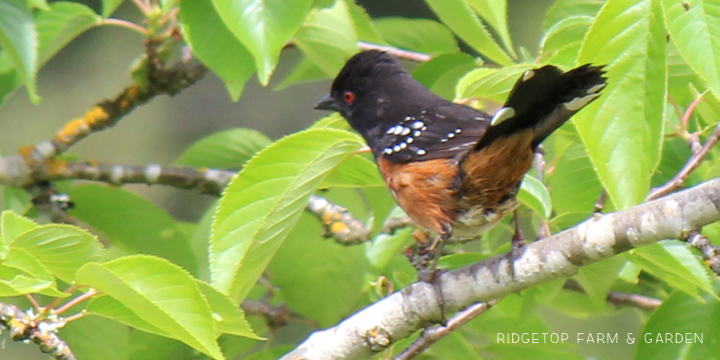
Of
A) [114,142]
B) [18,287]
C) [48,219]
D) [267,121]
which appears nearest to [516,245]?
[18,287]

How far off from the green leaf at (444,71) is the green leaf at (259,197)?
28.5 inches

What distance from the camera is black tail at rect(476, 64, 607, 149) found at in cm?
147

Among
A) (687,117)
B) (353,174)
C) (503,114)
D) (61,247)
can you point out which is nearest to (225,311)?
(61,247)

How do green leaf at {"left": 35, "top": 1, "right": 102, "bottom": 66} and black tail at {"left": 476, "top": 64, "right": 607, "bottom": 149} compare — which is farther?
green leaf at {"left": 35, "top": 1, "right": 102, "bottom": 66}

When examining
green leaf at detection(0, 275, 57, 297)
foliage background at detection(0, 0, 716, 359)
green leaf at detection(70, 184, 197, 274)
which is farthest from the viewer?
foliage background at detection(0, 0, 716, 359)

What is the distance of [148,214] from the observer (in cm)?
229

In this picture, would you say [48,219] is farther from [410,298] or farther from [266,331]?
[410,298]

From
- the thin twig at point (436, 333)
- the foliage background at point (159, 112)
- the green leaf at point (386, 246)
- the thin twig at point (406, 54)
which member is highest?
the thin twig at point (406, 54)

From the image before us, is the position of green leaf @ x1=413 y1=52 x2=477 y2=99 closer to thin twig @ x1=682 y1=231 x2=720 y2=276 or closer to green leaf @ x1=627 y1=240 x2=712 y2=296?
green leaf @ x1=627 y1=240 x2=712 y2=296


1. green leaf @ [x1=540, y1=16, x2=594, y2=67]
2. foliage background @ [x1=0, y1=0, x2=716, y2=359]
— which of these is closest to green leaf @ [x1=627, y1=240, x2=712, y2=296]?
green leaf @ [x1=540, y1=16, x2=594, y2=67]

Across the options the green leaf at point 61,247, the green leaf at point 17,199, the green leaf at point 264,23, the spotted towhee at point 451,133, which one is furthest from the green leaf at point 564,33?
the green leaf at point 17,199

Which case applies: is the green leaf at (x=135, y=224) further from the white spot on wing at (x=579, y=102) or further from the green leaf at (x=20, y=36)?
the white spot on wing at (x=579, y=102)

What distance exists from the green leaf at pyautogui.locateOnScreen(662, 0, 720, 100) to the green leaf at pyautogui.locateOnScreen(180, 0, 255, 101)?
104 centimetres

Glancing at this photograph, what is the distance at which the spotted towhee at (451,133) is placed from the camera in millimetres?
1592
